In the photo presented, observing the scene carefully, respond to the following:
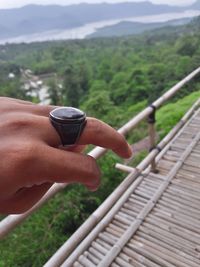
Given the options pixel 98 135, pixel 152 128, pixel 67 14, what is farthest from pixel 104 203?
pixel 67 14

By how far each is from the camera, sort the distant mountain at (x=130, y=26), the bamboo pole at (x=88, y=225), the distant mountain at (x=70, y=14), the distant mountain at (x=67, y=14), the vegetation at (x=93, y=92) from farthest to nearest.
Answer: the distant mountain at (x=67, y=14) → the distant mountain at (x=70, y=14) → the distant mountain at (x=130, y=26) → the vegetation at (x=93, y=92) → the bamboo pole at (x=88, y=225)

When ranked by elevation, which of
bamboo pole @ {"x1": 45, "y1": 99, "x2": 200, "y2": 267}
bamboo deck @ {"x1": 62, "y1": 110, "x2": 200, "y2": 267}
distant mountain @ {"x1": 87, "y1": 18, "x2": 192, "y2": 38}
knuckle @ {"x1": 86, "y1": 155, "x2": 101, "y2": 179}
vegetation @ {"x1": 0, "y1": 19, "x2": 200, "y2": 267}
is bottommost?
distant mountain @ {"x1": 87, "y1": 18, "x2": 192, "y2": 38}

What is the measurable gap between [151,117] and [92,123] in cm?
190

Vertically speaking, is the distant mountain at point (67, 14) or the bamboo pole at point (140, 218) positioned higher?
the bamboo pole at point (140, 218)

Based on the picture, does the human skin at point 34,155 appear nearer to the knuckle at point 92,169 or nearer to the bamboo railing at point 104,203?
the knuckle at point 92,169

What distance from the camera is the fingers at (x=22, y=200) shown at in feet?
1.88

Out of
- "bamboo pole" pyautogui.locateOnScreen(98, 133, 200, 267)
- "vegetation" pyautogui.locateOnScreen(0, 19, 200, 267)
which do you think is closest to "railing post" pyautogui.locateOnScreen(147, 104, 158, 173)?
"bamboo pole" pyautogui.locateOnScreen(98, 133, 200, 267)

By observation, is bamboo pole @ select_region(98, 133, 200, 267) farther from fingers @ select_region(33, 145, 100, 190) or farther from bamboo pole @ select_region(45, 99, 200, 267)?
fingers @ select_region(33, 145, 100, 190)

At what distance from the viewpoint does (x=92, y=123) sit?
0.62m

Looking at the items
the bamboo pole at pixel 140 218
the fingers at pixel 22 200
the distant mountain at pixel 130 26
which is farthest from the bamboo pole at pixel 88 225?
the distant mountain at pixel 130 26

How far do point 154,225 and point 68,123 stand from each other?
1.66 m

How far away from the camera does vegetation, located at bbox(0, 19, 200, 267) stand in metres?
2.78

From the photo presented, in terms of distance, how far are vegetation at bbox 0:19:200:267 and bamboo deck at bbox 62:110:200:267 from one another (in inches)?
24.5

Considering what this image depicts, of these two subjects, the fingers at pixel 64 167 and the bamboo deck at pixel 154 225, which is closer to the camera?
the fingers at pixel 64 167
